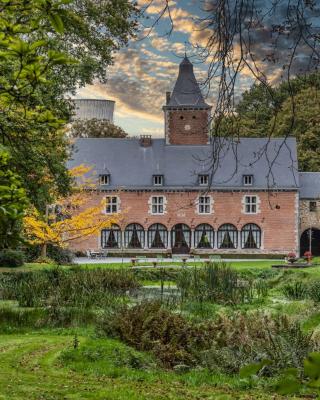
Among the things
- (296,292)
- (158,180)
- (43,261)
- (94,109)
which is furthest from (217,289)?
(94,109)

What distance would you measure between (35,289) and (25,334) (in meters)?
4.25

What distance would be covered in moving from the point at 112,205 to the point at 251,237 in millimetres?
9922

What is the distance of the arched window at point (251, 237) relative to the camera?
43.1m

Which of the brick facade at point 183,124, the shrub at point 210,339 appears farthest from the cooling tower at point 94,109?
the shrub at point 210,339

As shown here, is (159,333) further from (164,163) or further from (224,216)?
(164,163)

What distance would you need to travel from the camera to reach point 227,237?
1700 inches

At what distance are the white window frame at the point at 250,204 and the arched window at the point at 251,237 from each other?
38.4 inches

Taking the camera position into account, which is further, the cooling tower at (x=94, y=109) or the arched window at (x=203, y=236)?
the cooling tower at (x=94, y=109)

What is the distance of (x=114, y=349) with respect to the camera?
945 centimetres

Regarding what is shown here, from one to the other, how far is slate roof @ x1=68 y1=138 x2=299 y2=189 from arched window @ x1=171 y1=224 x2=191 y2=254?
115 inches

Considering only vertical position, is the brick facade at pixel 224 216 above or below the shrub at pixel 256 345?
above

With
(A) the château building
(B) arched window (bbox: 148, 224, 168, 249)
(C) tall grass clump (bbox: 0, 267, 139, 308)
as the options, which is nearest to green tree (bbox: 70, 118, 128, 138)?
(A) the château building

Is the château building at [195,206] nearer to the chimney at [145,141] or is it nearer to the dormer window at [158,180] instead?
the dormer window at [158,180]

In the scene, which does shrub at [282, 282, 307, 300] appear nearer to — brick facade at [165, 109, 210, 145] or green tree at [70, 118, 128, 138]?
brick facade at [165, 109, 210, 145]
